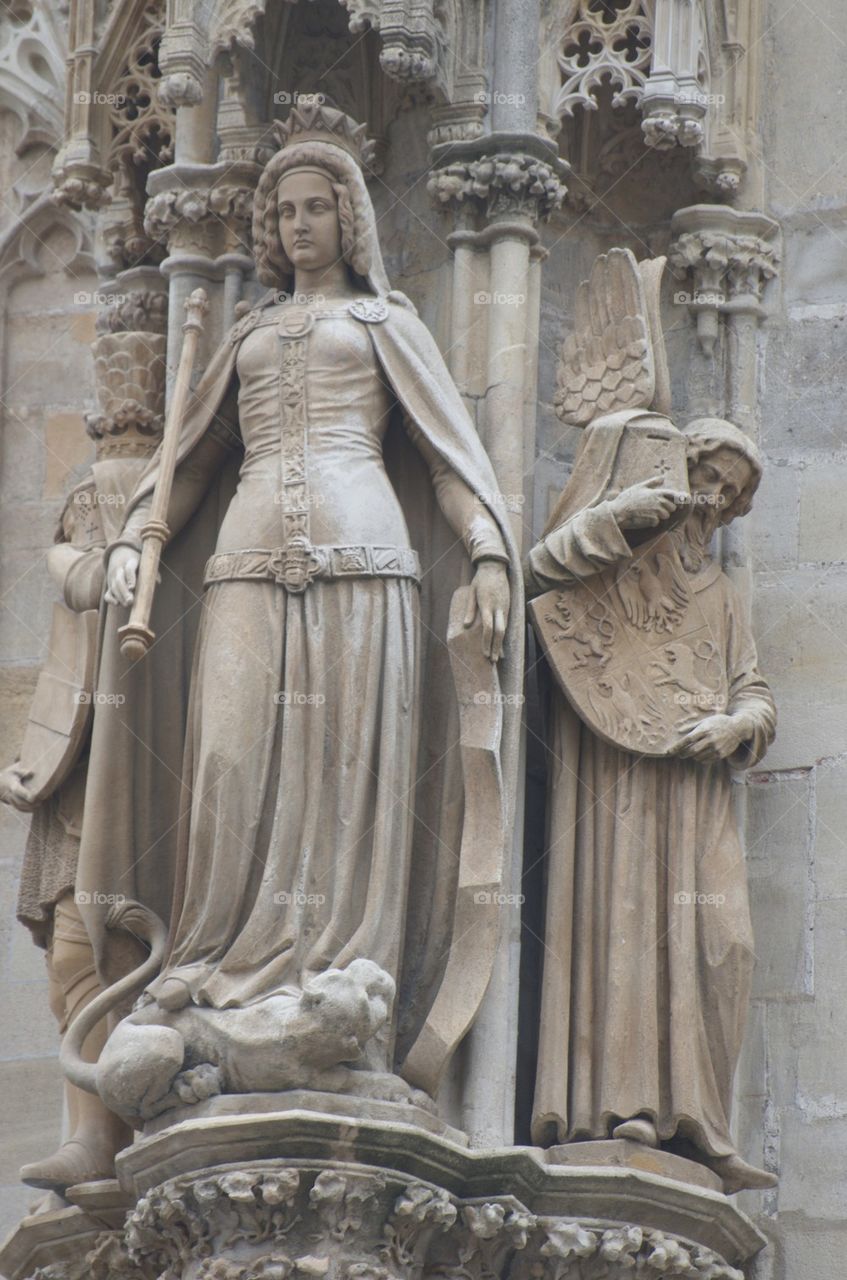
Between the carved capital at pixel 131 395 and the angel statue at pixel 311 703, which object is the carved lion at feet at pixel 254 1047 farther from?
the carved capital at pixel 131 395

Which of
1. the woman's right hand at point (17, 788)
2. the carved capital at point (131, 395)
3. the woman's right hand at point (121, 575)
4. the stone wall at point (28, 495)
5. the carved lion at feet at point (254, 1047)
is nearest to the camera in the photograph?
the carved lion at feet at point (254, 1047)

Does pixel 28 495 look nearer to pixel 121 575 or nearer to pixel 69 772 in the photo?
pixel 69 772

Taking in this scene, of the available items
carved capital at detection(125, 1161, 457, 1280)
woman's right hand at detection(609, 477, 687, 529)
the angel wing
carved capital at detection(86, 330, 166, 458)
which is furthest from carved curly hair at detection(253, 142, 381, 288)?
carved capital at detection(125, 1161, 457, 1280)

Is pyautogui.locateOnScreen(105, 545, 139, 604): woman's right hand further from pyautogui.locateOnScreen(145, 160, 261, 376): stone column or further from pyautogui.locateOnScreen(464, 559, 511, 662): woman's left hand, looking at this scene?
pyautogui.locateOnScreen(464, 559, 511, 662): woman's left hand

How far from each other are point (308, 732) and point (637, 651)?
3.46 feet

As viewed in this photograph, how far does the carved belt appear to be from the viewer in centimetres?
1120

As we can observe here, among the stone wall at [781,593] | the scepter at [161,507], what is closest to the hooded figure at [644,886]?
the stone wall at [781,593]

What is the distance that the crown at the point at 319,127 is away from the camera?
1165cm

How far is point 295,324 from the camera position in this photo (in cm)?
1157

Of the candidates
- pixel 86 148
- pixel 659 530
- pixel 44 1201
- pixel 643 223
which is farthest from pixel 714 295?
pixel 44 1201

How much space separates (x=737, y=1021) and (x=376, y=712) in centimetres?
137

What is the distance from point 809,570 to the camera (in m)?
12.3

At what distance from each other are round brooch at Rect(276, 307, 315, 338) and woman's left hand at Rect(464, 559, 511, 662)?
0.91 meters

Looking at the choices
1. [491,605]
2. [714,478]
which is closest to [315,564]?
[491,605]
